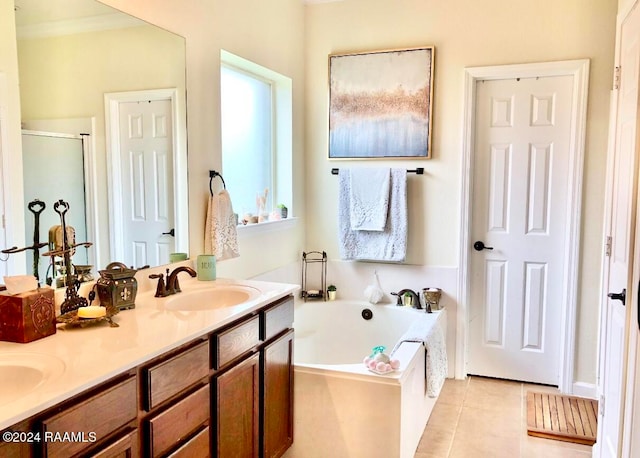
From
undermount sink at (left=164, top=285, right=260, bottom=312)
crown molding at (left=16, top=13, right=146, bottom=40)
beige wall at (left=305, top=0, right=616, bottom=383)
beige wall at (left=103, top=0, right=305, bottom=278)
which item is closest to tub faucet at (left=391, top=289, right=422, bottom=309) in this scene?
beige wall at (left=305, top=0, right=616, bottom=383)

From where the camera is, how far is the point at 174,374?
1.55 metres

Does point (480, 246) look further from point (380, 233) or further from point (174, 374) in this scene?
point (174, 374)

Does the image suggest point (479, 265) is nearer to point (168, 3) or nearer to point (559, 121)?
point (559, 121)

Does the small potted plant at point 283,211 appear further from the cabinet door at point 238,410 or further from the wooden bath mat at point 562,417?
the wooden bath mat at point 562,417

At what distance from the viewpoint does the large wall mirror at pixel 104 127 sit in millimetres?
1691

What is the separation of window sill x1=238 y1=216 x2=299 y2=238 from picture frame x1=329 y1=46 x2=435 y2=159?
0.57 meters

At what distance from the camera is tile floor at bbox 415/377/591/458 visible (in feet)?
8.42

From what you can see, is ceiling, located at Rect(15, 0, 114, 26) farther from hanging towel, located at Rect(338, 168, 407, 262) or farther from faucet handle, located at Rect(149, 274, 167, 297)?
hanging towel, located at Rect(338, 168, 407, 262)

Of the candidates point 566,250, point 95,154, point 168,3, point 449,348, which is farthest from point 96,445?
point 566,250

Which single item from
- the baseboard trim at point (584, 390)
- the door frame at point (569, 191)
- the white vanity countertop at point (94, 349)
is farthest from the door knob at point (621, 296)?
the baseboard trim at point (584, 390)

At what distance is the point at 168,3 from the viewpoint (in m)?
2.29

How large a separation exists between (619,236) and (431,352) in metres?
1.10

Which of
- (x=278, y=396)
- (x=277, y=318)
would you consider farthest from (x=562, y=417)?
(x=277, y=318)

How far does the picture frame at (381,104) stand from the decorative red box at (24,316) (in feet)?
8.11
